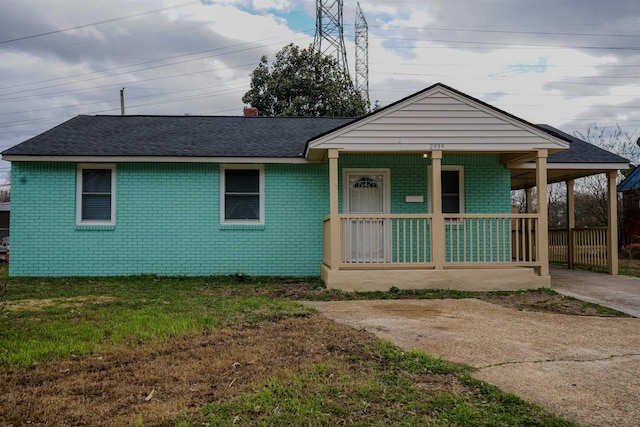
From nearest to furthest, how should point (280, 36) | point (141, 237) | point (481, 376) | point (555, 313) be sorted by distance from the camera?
1. point (481, 376)
2. point (555, 313)
3. point (141, 237)
4. point (280, 36)

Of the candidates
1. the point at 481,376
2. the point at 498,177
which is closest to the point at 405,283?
the point at 498,177

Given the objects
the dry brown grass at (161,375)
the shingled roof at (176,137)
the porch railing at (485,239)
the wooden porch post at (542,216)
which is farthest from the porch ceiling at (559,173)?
the dry brown grass at (161,375)

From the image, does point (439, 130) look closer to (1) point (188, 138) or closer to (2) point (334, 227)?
(2) point (334, 227)

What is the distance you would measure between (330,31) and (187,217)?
21.2 meters

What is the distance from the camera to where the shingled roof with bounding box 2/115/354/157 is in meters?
10.5

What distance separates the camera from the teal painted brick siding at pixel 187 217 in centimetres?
1057

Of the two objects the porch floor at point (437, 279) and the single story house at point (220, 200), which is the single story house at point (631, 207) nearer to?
the single story house at point (220, 200)

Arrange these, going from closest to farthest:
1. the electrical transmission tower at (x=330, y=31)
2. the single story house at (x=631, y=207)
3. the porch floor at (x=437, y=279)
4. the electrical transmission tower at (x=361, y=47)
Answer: the porch floor at (x=437, y=279), the single story house at (x=631, y=207), the electrical transmission tower at (x=330, y=31), the electrical transmission tower at (x=361, y=47)

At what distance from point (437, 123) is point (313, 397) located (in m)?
6.82

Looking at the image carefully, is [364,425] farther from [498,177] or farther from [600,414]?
[498,177]

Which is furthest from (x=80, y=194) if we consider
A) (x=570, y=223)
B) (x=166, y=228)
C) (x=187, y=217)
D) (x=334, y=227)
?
(x=570, y=223)

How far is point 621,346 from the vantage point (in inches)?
194

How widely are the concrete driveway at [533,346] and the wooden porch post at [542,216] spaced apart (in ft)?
7.31

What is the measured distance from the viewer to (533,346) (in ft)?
15.9
